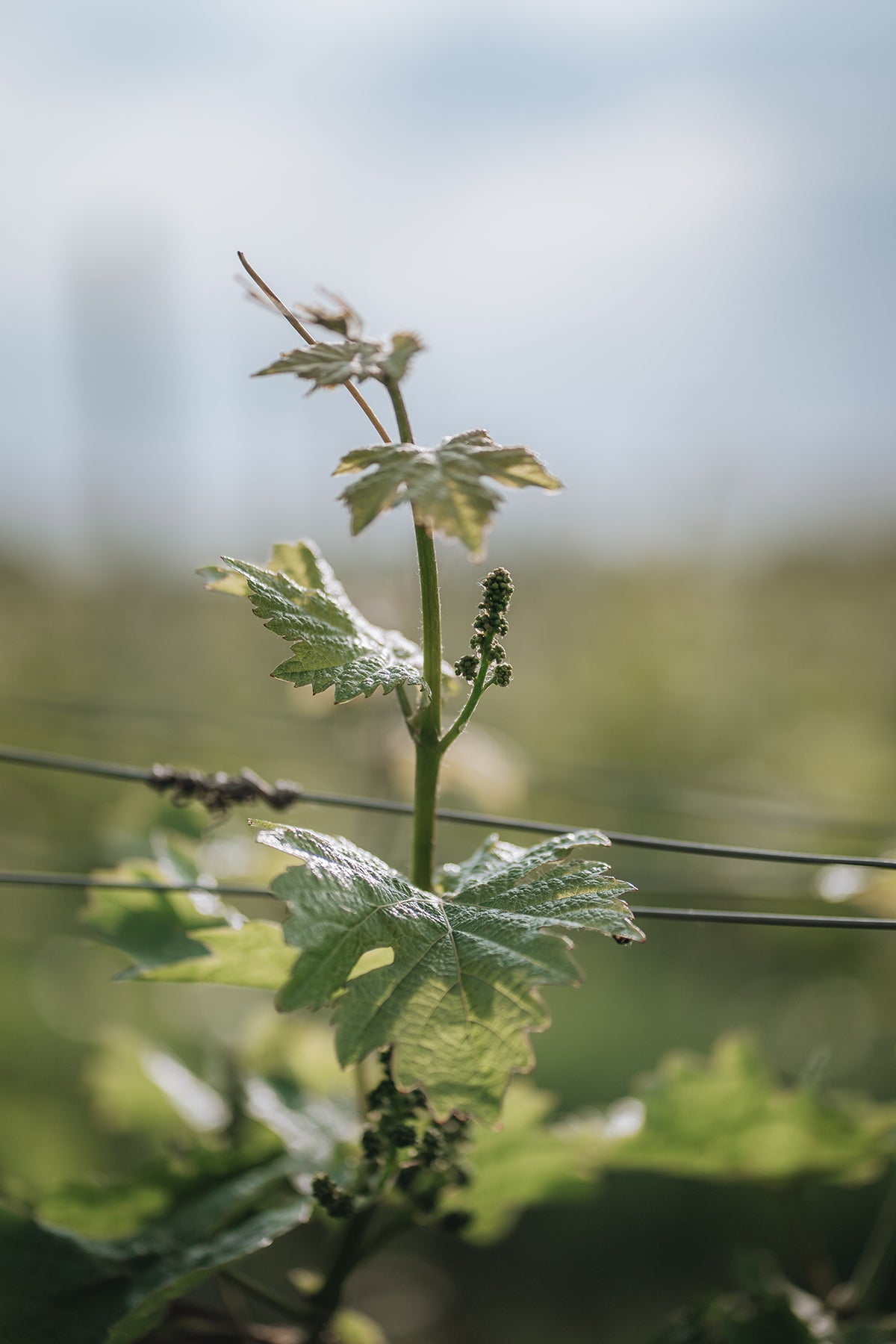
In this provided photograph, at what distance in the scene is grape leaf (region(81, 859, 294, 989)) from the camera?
0.62m

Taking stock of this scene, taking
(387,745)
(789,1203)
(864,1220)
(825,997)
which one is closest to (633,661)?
(825,997)

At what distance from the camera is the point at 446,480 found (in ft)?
1.72

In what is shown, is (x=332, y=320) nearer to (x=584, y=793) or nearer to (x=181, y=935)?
(x=181, y=935)

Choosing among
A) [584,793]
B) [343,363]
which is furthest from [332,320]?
[584,793]

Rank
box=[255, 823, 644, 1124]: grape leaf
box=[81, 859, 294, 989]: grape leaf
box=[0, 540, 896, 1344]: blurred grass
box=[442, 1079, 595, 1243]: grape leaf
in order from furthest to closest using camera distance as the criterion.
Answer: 1. box=[0, 540, 896, 1344]: blurred grass
2. box=[442, 1079, 595, 1243]: grape leaf
3. box=[81, 859, 294, 989]: grape leaf
4. box=[255, 823, 644, 1124]: grape leaf

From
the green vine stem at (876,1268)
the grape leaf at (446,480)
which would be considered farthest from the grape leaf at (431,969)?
the green vine stem at (876,1268)

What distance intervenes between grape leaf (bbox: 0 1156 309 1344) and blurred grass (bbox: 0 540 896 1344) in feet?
0.22

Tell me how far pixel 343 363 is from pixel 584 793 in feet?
9.68

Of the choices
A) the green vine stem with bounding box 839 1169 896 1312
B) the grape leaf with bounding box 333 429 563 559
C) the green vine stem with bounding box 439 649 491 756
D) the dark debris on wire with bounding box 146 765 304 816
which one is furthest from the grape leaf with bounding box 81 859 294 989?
the green vine stem with bounding box 839 1169 896 1312

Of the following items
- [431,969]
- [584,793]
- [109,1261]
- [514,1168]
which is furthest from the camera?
[584,793]

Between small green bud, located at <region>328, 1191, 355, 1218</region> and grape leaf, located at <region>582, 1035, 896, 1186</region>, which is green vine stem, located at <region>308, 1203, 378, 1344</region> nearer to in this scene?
small green bud, located at <region>328, 1191, 355, 1218</region>

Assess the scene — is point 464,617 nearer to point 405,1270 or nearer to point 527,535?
point 527,535

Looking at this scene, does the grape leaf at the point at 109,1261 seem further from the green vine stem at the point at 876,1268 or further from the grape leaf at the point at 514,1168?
the green vine stem at the point at 876,1268

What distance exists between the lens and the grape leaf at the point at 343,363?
551 millimetres
